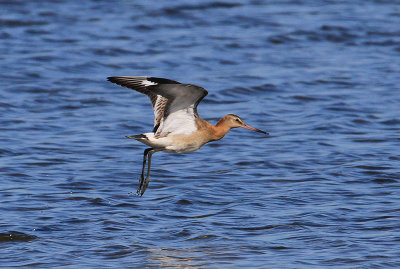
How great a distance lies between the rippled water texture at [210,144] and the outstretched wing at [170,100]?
0.96m

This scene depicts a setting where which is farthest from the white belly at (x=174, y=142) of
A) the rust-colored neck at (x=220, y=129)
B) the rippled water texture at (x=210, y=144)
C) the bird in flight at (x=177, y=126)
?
the rippled water texture at (x=210, y=144)

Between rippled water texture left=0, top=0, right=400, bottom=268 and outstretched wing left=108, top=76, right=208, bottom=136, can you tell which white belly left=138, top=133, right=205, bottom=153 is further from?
rippled water texture left=0, top=0, right=400, bottom=268

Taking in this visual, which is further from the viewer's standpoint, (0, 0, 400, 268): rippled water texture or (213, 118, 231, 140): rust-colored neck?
(213, 118, 231, 140): rust-colored neck

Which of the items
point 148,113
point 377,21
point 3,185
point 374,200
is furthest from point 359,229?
point 377,21

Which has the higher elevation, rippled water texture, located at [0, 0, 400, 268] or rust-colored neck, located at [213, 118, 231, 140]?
rust-colored neck, located at [213, 118, 231, 140]

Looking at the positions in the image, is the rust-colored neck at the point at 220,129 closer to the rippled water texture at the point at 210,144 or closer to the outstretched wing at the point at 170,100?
the outstretched wing at the point at 170,100

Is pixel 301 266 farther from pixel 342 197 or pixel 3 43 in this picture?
pixel 3 43

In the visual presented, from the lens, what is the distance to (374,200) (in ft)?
30.1

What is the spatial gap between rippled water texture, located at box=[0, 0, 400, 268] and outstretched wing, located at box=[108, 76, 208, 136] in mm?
959

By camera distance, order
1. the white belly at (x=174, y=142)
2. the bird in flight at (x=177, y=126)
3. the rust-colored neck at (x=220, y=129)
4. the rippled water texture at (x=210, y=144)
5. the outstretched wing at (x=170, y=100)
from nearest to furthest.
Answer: the outstretched wing at (x=170, y=100) < the rippled water texture at (x=210, y=144) < the bird in flight at (x=177, y=126) < the white belly at (x=174, y=142) < the rust-colored neck at (x=220, y=129)

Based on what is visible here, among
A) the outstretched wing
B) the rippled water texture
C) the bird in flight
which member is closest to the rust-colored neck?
the bird in flight

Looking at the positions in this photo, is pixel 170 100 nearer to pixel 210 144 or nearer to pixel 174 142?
pixel 174 142

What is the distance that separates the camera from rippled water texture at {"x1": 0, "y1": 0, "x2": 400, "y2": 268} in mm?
7879

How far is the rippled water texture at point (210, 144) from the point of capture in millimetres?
7879
